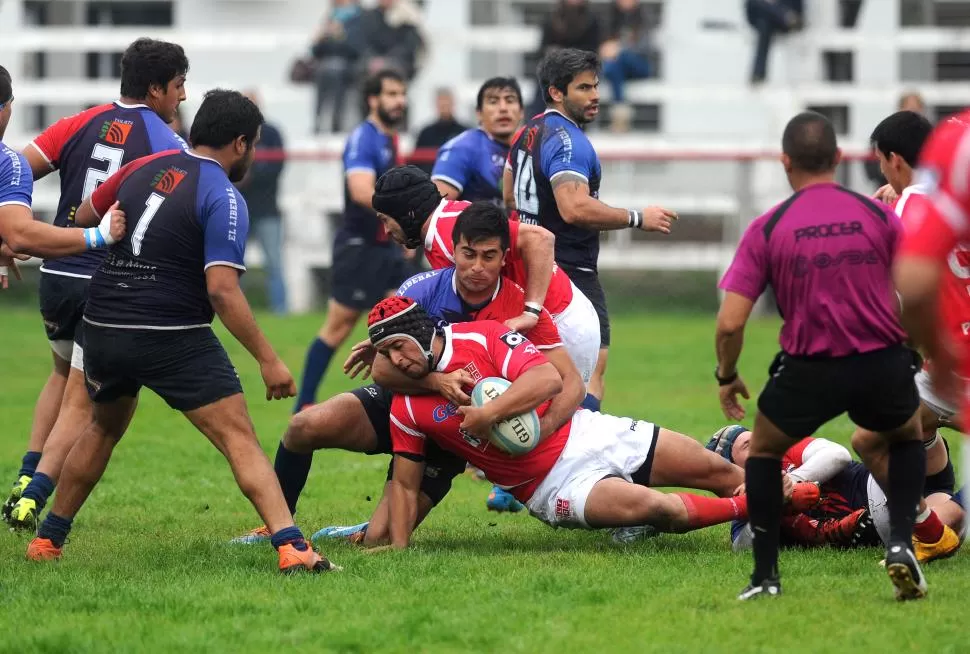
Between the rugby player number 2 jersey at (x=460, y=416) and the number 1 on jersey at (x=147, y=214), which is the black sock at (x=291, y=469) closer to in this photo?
the rugby player number 2 jersey at (x=460, y=416)

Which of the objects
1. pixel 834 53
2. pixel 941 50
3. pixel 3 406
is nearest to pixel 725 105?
pixel 834 53

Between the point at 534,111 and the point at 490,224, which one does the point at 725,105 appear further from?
the point at 490,224

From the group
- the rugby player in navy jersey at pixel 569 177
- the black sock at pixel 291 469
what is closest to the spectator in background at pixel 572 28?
the rugby player in navy jersey at pixel 569 177

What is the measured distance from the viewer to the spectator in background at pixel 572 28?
58.2 ft

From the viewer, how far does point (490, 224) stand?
680cm

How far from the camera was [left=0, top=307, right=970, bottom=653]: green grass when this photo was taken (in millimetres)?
5215

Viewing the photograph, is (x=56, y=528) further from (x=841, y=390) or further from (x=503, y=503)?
(x=841, y=390)

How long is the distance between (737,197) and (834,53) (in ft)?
9.80

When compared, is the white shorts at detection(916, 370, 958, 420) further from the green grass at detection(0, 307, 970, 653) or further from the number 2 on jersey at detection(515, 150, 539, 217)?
the number 2 on jersey at detection(515, 150, 539, 217)

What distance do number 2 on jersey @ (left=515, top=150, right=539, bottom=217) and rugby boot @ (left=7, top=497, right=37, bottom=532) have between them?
9.93 ft

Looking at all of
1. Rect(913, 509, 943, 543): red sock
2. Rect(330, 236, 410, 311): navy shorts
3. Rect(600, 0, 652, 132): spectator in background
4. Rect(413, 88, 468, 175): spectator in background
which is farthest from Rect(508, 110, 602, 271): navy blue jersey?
Rect(600, 0, 652, 132): spectator in background

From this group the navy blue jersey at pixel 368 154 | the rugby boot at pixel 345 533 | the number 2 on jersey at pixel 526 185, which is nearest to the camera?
the rugby boot at pixel 345 533

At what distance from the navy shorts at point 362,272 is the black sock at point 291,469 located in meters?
3.71

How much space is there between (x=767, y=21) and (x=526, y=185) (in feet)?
36.9
